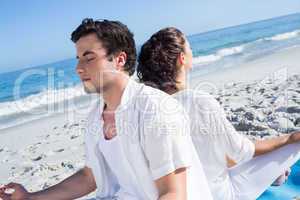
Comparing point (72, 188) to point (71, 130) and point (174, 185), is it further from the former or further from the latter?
point (71, 130)

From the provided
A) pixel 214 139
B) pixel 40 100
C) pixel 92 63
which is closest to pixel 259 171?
pixel 214 139

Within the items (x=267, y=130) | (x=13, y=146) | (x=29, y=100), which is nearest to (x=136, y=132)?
(x=267, y=130)

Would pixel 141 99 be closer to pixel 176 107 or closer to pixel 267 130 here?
pixel 176 107

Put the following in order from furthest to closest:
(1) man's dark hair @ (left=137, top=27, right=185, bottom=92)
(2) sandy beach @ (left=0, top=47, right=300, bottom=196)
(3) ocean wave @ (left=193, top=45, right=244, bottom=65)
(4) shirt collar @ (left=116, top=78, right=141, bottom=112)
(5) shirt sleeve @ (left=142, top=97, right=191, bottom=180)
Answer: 1. (3) ocean wave @ (left=193, top=45, right=244, bottom=65)
2. (2) sandy beach @ (left=0, top=47, right=300, bottom=196)
3. (1) man's dark hair @ (left=137, top=27, right=185, bottom=92)
4. (4) shirt collar @ (left=116, top=78, right=141, bottom=112)
5. (5) shirt sleeve @ (left=142, top=97, right=191, bottom=180)

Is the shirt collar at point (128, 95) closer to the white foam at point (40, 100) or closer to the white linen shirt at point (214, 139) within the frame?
the white linen shirt at point (214, 139)

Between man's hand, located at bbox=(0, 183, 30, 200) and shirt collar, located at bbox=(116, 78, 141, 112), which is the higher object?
shirt collar, located at bbox=(116, 78, 141, 112)

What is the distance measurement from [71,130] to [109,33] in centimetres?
480

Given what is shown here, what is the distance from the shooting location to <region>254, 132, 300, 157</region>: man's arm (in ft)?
7.87

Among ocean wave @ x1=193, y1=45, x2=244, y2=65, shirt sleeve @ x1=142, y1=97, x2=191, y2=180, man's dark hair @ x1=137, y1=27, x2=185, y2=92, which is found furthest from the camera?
ocean wave @ x1=193, y1=45, x2=244, y2=65

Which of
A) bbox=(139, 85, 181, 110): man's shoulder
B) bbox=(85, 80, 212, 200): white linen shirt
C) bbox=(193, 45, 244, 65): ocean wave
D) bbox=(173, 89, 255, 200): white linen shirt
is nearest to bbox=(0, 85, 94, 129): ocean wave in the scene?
bbox=(193, 45, 244, 65): ocean wave

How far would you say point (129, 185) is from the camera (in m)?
1.80

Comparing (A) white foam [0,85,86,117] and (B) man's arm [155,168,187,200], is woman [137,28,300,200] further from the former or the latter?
(A) white foam [0,85,86,117]

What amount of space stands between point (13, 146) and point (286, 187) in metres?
4.55

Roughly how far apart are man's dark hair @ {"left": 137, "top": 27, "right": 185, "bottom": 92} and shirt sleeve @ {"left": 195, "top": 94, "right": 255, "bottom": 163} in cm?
21
